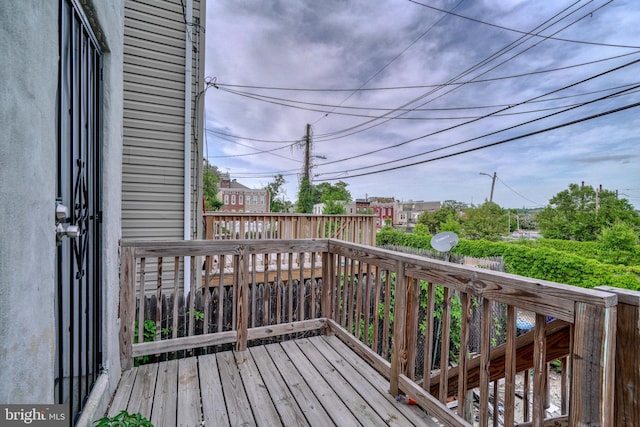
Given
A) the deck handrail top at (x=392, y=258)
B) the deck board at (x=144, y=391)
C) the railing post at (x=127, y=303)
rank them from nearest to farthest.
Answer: the deck handrail top at (x=392, y=258) → the deck board at (x=144, y=391) → the railing post at (x=127, y=303)

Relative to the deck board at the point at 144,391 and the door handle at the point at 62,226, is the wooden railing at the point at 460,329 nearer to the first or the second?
the deck board at the point at 144,391

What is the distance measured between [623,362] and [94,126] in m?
2.53

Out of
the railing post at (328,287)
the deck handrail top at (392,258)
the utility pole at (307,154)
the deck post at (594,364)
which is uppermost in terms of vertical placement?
the utility pole at (307,154)

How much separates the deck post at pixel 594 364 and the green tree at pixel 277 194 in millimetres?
26212

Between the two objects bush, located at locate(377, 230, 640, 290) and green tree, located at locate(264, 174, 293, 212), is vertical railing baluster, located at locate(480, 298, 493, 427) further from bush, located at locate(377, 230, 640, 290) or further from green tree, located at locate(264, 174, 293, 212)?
green tree, located at locate(264, 174, 293, 212)

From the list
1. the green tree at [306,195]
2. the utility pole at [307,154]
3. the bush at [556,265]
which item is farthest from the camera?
the green tree at [306,195]

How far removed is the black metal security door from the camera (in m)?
1.14

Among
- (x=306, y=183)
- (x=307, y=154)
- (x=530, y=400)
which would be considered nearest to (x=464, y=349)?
(x=530, y=400)

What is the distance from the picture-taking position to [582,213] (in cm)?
2188

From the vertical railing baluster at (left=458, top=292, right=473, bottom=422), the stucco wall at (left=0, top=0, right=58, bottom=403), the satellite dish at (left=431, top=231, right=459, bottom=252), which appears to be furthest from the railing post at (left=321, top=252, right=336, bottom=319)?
the satellite dish at (left=431, top=231, right=459, bottom=252)

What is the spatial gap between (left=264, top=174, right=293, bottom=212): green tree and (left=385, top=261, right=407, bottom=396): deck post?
25.3 metres

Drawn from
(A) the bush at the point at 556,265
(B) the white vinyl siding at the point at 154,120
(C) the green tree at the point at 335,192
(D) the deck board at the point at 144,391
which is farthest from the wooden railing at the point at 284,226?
(C) the green tree at the point at 335,192

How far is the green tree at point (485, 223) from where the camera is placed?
22078mm

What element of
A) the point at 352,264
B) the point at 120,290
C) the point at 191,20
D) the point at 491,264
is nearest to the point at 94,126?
the point at 120,290
